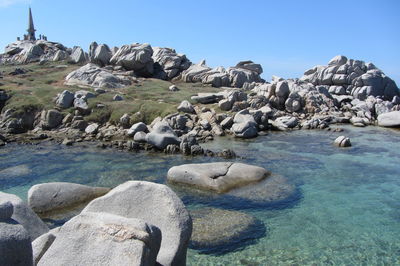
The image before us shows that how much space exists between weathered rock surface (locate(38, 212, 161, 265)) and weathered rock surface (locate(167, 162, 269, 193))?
14.2 meters

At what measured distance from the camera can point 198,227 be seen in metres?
17.2

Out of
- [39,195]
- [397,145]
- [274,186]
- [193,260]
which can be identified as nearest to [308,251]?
[193,260]

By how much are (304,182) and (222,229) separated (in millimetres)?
10324

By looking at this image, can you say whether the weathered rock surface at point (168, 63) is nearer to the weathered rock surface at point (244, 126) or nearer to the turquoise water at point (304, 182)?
the weathered rock surface at point (244, 126)

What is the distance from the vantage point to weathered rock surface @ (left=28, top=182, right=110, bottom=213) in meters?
19.9

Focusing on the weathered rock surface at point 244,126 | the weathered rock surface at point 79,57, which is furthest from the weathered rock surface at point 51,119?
the weathered rock surface at point 79,57

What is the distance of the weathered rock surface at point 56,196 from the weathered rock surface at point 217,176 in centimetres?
546

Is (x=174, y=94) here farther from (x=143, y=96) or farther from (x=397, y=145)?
(x=397, y=145)

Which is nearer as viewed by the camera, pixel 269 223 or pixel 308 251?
pixel 308 251

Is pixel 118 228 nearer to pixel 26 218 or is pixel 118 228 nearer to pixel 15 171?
pixel 26 218

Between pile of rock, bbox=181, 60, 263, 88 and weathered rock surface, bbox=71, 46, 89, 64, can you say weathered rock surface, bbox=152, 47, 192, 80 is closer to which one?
pile of rock, bbox=181, 60, 263, 88

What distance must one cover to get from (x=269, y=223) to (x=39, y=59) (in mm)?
93504

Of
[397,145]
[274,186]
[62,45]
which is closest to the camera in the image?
[274,186]

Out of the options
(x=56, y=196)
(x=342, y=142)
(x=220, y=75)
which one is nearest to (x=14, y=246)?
(x=56, y=196)
